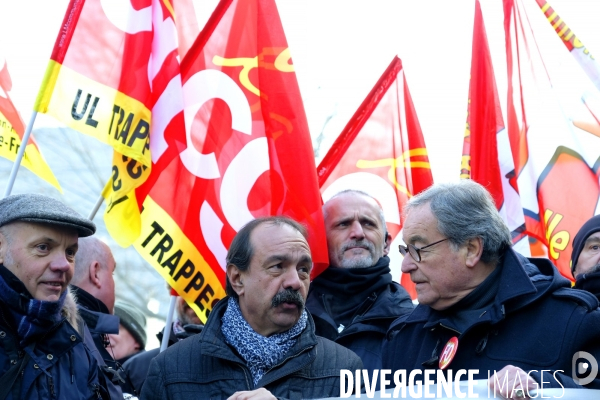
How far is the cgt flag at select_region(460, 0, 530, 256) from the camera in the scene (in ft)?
22.1

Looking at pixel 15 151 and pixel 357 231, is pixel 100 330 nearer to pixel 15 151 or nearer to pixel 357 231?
pixel 357 231

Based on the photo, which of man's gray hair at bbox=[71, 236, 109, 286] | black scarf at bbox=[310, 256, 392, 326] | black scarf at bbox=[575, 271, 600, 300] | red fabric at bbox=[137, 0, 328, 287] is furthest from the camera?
red fabric at bbox=[137, 0, 328, 287]

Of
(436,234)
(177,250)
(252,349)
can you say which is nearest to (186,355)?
(252,349)

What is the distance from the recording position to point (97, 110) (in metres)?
5.68

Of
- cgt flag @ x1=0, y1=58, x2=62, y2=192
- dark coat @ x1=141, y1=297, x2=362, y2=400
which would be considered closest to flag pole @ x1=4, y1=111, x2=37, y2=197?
cgt flag @ x1=0, y1=58, x2=62, y2=192

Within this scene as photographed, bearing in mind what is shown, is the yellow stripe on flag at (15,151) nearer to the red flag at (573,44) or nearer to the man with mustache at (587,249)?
the man with mustache at (587,249)

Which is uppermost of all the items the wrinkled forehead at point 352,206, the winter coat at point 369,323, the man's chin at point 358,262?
the wrinkled forehead at point 352,206

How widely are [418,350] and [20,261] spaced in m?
1.81

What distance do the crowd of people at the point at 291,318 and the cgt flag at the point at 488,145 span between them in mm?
2624

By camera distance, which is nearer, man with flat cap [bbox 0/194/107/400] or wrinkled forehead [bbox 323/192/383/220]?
man with flat cap [bbox 0/194/107/400]

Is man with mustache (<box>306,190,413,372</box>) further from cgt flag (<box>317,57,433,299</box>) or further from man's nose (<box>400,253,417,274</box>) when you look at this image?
cgt flag (<box>317,57,433,299</box>)

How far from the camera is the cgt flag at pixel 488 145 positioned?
266 inches

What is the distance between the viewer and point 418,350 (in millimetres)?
4004

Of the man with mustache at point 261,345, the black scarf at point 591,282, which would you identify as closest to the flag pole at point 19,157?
the man with mustache at point 261,345
